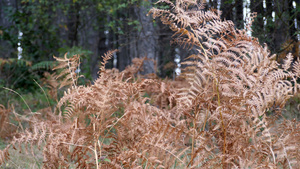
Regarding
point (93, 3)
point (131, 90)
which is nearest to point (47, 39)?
point (93, 3)

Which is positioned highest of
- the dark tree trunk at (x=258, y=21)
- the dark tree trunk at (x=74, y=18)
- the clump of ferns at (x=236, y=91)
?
the dark tree trunk at (x=74, y=18)

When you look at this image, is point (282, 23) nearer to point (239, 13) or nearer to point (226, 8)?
point (239, 13)

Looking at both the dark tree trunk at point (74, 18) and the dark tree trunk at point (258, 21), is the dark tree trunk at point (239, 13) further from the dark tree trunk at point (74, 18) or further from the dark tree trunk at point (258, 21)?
the dark tree trunk at point (74, 18)

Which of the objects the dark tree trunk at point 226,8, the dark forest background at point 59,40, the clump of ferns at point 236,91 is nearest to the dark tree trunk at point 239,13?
the dark tree trunk at point 226,8

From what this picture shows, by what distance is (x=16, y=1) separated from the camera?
10.8 m

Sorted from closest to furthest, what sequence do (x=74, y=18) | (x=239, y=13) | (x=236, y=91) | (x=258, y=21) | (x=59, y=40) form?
1. (x=236, y=91)
2. (x=258, y=21)
3. (x=239, y=13)
4. (x=59, y=40)
5. (x=74, y=18)

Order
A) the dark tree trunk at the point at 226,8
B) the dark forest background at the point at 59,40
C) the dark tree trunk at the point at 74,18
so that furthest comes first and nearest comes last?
the dark tree trunk at the point at 74,18, the dark forest background at the point at 59,40, the dark tree trunk at the point at 226,8

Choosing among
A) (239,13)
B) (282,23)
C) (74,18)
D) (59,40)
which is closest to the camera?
(239,13)

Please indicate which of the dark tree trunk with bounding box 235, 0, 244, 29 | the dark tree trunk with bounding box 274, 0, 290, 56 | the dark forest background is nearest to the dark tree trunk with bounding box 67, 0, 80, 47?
the dark forest background

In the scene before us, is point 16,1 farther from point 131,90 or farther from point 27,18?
point 131,90

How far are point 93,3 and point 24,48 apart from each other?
265 cm

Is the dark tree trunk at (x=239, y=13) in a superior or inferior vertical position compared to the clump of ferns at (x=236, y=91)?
superior

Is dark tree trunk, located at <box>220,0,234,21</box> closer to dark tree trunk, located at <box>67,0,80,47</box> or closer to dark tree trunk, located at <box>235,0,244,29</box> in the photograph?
dark tree trunk, located at <box>235,0,244,29</box>

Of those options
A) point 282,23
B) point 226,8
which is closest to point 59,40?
point 226,8
